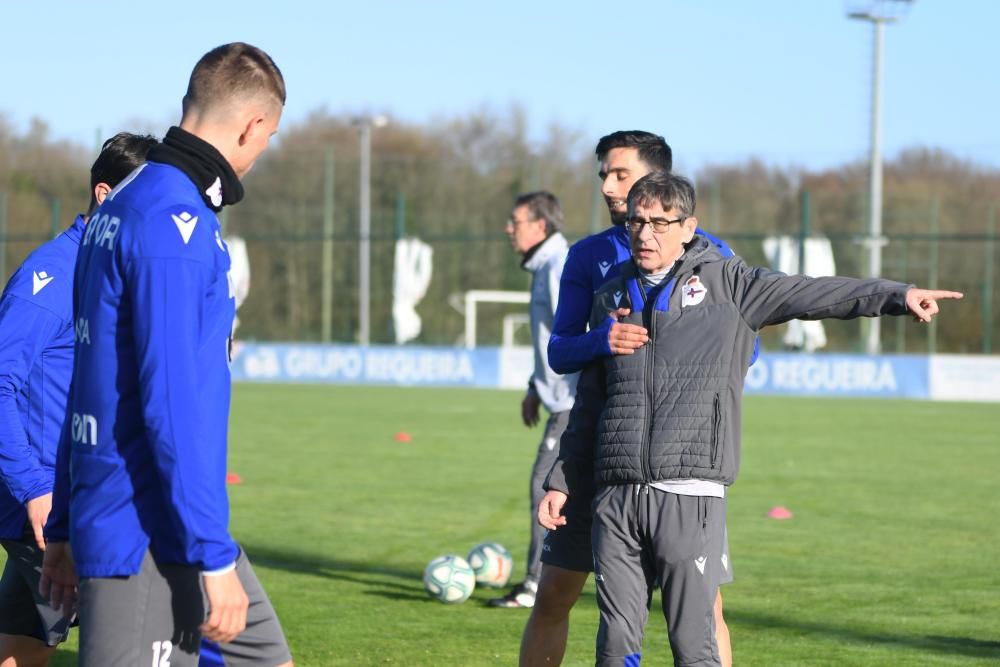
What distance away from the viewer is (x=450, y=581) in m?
7.77

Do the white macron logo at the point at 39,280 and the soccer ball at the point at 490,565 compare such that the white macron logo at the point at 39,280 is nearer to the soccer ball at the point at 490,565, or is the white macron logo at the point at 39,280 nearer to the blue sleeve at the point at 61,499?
the blue sleeve at the point at 61,499

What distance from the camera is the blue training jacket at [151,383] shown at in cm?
297

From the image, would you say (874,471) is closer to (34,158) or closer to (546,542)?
(546,542)

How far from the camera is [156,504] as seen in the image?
3119mm

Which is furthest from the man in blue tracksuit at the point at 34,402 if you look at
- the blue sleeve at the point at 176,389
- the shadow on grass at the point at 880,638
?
the shadow on grass at the point at 880,638

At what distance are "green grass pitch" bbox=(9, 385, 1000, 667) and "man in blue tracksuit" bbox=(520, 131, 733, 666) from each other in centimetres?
135

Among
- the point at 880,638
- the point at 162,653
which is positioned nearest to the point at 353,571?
the point at 880,638

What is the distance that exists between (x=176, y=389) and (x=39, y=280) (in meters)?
1.43

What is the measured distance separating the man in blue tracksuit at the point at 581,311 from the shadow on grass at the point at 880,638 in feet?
6.94

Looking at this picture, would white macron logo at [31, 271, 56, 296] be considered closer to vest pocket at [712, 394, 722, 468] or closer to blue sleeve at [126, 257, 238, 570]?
blue sleeve at [126, 257, 238, 570]

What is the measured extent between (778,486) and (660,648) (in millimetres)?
7003

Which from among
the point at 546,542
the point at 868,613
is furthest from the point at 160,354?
the point at 868,613

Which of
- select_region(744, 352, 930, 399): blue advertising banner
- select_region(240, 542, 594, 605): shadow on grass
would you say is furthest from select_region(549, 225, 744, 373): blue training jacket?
select_region(744, 352, 930, 399): blue advertising banner

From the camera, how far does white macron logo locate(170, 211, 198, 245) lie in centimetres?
302
